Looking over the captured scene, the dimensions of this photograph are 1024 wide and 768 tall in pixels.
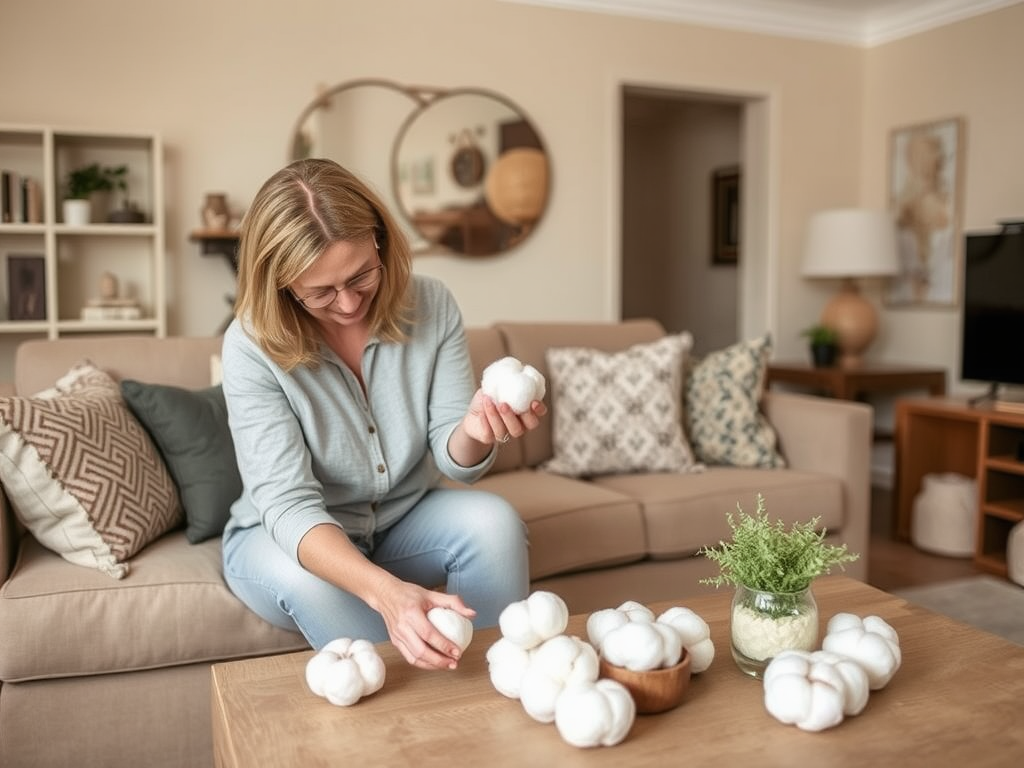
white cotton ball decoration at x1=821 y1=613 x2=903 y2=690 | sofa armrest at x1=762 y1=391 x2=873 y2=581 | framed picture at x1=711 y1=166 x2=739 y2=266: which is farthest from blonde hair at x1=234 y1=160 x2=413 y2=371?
framed picture at x1=711 y1=166 x2=739 y2=266

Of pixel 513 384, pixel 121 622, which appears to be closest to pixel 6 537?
pixel 121 622

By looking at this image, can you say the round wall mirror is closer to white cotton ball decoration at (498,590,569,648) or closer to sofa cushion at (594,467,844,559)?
sofa cushion at (594,467,844,559)

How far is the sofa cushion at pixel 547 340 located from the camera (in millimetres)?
2760

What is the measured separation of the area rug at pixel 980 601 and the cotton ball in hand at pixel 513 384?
5.89ft

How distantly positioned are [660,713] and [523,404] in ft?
1.46

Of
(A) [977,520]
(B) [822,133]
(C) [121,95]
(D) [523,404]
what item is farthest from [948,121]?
(D) [523,404]

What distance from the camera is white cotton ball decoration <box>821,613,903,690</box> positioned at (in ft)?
3.79

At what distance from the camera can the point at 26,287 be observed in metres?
3.35

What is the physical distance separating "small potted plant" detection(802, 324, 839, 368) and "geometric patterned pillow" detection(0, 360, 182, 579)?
3219 mm

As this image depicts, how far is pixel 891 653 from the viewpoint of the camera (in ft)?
3.83

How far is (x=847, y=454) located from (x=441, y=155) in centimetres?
215

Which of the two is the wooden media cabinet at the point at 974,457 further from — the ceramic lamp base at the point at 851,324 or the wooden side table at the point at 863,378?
the ceramic lamp base at the point at 851,324

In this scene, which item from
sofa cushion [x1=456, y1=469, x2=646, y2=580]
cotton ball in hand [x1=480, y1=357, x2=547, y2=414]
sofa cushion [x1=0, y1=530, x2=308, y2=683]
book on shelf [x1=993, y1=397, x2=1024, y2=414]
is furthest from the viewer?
book on shelf [x1=993, y1=397, x2=1024, y2=414]

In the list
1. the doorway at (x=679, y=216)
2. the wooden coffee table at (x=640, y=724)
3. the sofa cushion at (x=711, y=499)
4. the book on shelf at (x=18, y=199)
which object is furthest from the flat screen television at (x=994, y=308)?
the book on shelf at (x=18, y=199)
